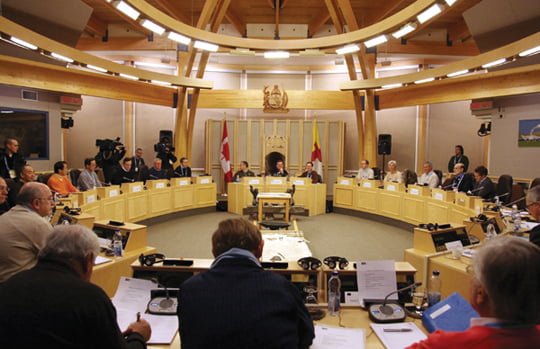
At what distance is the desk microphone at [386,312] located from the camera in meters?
2.28

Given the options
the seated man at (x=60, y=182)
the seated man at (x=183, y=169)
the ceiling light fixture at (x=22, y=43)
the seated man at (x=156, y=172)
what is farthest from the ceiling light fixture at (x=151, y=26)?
the seated man at (x=183, y=169)

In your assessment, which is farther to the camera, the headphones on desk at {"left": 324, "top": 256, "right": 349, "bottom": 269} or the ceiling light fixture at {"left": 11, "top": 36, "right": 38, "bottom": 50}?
the ceiling light fixture at {"left": 11, "top": 36, "right": 38, "bottom": 50}

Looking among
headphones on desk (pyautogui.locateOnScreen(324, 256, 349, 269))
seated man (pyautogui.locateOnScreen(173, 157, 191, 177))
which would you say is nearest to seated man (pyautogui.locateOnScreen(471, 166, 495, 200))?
headphones on desk (pyautogui.locateOnScreen(324, 256, 349, 269))

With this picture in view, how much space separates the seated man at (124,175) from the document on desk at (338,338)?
707 centimetres

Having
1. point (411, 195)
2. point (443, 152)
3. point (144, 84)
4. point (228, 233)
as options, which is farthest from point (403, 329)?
point (443, 152)

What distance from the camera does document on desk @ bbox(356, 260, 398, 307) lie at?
8.28 ft

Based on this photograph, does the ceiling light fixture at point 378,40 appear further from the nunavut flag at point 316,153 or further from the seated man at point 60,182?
the seated man at point 60,182

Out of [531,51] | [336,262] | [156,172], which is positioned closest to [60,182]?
[156,172]

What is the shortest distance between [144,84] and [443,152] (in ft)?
32.2

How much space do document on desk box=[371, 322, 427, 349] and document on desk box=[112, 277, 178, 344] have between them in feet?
4.07

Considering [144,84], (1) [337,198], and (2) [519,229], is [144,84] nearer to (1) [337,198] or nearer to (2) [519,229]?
(1) [337,198]

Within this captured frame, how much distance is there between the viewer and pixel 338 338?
6.81ft

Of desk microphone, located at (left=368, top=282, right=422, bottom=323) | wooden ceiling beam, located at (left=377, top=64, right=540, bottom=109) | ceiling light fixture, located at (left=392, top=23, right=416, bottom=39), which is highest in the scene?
ceiling light fixture, located at (left=392, top=23, right=416, bottom=39)

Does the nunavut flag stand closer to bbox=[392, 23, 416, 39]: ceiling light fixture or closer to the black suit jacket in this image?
bbox=[392, 23, 416, 39]: ceiling light fixture
